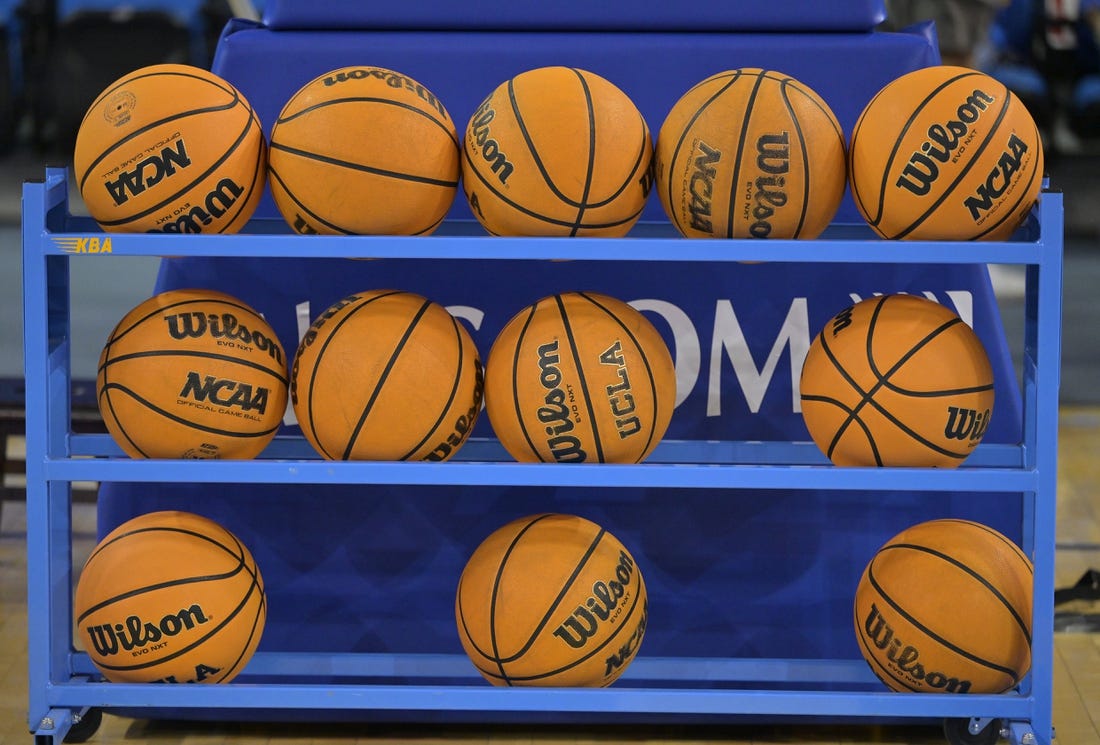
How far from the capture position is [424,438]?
2348mm

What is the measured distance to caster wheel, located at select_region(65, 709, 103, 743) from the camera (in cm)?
265

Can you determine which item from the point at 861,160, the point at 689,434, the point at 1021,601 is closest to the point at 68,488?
the point at 689,434

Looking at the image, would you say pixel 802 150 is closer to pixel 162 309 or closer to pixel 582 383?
pixel 582 383

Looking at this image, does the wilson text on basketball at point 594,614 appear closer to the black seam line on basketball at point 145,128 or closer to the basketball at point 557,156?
the basketball at point 557,156

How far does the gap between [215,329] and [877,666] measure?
1.36 meters

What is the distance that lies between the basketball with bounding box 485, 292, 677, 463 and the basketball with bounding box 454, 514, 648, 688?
0.61 ft

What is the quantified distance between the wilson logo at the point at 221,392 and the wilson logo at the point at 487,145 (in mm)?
570

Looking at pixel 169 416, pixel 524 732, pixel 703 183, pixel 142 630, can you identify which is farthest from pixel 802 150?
pixel 142 630

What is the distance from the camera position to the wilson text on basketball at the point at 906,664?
7.94 ft

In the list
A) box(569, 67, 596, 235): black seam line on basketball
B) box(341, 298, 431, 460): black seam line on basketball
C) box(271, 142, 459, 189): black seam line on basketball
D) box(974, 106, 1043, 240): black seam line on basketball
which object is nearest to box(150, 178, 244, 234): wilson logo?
box(271, 142, 459, 189): black seam line on basketball

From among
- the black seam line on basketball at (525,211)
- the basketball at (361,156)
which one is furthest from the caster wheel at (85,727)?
the black seam line on basketball at (525,211)

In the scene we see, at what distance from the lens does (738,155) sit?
7.32 feet

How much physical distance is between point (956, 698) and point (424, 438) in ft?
3.47

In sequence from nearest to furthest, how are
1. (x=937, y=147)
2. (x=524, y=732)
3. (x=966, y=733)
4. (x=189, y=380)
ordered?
1. (x=937, y=147)
2. (x=189, y=380)
3. (x=966, y=733)
4. (x=524, y=732)
